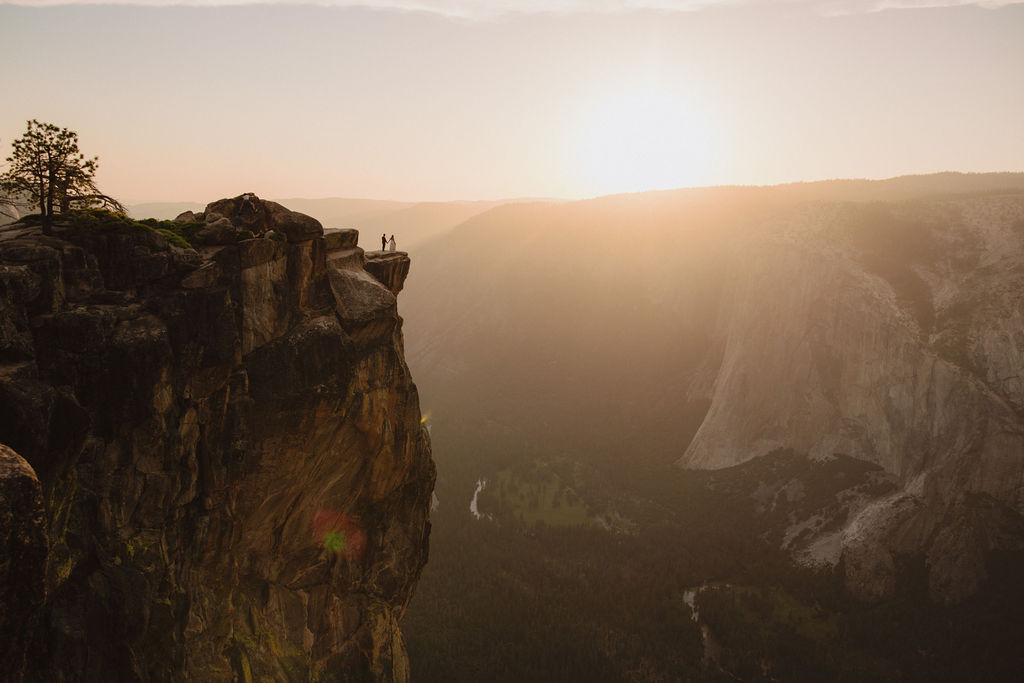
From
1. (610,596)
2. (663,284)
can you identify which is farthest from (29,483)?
(663,284)

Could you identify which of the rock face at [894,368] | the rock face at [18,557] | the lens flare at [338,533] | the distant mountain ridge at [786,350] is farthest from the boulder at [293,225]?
the distant mountain ridge at [786,350]

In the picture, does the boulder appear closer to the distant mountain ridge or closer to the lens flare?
the lens flare

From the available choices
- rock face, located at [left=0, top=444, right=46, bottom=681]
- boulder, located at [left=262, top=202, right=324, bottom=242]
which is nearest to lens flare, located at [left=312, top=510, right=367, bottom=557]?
boulder, located at [left=262, top=202, right=324, bottom=242]

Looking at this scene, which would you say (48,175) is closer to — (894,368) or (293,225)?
(293,225)

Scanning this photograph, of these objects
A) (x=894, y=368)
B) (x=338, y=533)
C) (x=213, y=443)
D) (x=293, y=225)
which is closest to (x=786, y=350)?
(x=894, y=368)

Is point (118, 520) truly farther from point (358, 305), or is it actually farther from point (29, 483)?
point (358, 305)
